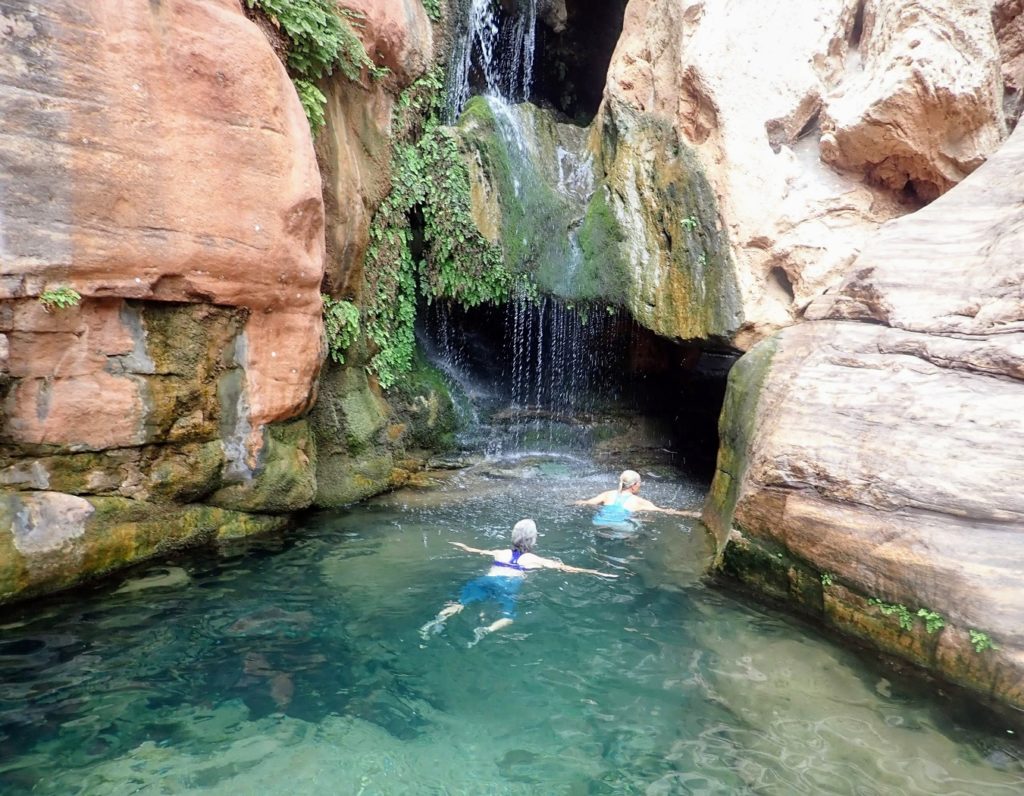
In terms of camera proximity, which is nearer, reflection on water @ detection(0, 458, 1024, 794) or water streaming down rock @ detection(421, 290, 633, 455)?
reflection on water @ detection(0, 458, 1024, 794)

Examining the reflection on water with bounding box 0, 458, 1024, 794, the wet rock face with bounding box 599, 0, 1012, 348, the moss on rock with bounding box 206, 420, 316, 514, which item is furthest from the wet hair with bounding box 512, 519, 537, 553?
the wet rock face with bounding box 599, 0, 1012, 348

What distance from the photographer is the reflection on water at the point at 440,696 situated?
3.65 meters

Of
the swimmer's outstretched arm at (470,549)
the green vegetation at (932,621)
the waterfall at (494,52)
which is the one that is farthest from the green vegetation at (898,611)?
the waterfall at (494,52)

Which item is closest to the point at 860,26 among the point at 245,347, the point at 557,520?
the point at 557,520

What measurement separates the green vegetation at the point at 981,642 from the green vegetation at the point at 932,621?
19cm

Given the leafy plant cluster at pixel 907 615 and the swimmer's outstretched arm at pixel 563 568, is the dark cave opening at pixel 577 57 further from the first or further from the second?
the leafy plant cluster at pixel 907 615

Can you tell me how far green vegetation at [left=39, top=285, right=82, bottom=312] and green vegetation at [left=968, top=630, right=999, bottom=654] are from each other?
23.7ft

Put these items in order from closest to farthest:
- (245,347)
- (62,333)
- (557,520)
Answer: (62,333), (245,347), (557,520)

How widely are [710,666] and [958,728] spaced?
1.56 meters

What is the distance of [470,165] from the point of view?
981 cm

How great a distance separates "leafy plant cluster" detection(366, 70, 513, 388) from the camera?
9031 mm

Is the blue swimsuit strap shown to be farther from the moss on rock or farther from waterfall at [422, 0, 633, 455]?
waterfall at [422, 0, 633, 455]

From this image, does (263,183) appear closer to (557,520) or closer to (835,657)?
(557,520)

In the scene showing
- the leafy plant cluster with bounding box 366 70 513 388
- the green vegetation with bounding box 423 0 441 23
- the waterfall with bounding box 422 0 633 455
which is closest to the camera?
the leafy plant cluster with bounding box 366 70 513 388
